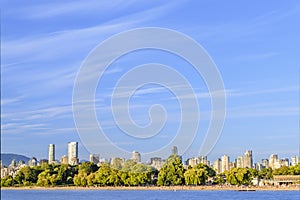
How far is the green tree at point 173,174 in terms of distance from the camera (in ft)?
292

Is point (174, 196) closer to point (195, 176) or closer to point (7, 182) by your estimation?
point (195, 176)

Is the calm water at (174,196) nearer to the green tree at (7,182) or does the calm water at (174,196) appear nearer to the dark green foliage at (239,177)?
the dark green foliage at (239,177)

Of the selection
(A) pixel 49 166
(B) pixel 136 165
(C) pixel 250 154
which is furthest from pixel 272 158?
(B) pixel 136 165

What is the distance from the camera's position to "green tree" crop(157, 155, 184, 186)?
8894cm

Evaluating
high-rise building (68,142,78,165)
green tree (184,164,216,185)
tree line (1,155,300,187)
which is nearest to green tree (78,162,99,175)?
tree line (1,155,300,187)

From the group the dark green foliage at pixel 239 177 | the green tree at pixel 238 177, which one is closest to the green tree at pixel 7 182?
the dark green foliage at pixel 239 177

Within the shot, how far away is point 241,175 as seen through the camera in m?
87.9

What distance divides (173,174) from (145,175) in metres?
5.05

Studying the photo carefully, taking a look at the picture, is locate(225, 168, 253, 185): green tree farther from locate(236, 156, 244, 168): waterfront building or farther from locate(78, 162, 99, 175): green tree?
locate(236, 156, 244, 168): waterfront building

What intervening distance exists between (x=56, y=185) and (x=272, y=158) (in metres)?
73.9

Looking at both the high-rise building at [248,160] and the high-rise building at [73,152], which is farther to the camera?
the high-rise building at [248,160]

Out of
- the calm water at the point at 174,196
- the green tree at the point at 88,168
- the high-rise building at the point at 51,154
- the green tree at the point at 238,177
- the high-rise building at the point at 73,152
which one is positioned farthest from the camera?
the high-rise building at the point at 51,154

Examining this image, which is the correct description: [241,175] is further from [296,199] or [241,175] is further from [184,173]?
[296,199]

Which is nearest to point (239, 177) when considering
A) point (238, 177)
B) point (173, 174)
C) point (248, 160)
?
point (238, 177)
